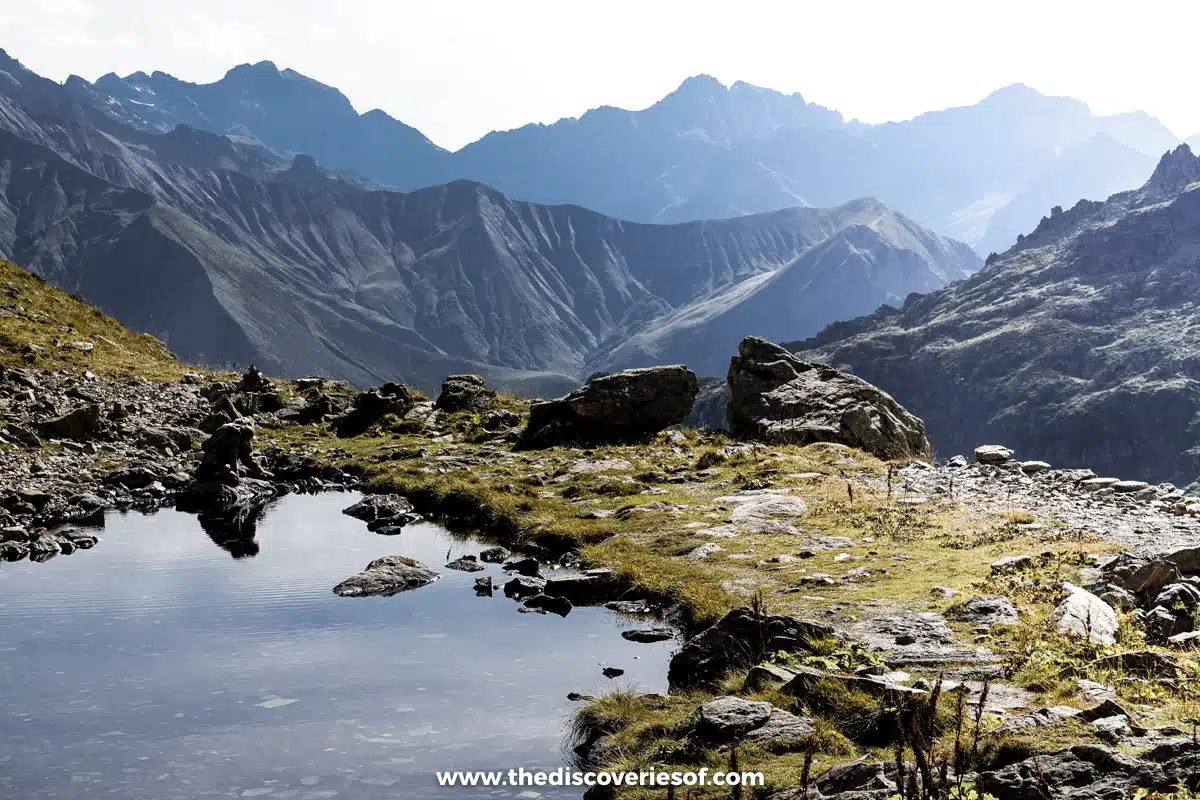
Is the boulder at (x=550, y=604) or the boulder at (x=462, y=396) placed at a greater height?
the boulder at (x=462, y=396)

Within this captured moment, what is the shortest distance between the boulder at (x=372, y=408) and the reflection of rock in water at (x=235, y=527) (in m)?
15.7

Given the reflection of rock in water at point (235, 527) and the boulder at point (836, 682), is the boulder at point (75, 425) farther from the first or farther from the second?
the boulder at point (836, 682)

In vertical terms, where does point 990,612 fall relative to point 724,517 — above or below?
below

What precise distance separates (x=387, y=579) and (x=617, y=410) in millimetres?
22842

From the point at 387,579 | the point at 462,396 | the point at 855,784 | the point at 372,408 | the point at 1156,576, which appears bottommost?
the point at 855,784

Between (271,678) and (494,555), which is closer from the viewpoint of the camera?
(271,678)

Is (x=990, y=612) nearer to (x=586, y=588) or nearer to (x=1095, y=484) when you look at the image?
(x=586, y=588)

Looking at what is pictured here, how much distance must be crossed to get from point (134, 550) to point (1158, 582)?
2454 cm

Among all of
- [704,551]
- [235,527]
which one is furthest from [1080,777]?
[235,527]

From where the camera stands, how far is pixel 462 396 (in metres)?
53.9

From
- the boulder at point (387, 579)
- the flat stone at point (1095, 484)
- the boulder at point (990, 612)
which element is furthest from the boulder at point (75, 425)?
the flat stone at point (1095, 484)

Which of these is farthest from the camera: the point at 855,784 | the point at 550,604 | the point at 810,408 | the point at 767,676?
the point at 810,408

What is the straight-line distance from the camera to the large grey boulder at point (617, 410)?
44.0m

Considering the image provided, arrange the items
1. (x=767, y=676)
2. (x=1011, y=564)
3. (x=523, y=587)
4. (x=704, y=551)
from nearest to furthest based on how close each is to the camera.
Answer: (x=767, y=676) < (x=1011, y=564) < (x=523, y=587) < (x=704, y=551)
